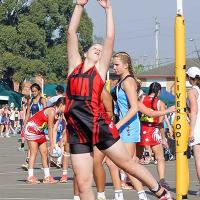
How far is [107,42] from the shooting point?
9578 millimetres

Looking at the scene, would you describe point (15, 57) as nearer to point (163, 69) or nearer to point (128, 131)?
point (163, 69)

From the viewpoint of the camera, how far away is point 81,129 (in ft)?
31.0

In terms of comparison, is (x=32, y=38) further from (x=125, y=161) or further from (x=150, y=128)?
(x=125, y=161)

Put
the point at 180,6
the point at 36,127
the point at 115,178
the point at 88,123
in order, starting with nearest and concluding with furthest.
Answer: the point at 88,123
the point at 180,6
the point at 115,178
the point at 36,127

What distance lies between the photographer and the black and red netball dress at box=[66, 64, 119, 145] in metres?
9.39

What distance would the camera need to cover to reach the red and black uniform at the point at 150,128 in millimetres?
15906

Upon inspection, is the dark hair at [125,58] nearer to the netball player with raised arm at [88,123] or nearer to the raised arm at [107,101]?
the raised arm at [107,101]

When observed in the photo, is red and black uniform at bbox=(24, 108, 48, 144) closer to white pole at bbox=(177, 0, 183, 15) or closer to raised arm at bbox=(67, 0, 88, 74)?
white pole at bbox=(177, 0, 183, 15)

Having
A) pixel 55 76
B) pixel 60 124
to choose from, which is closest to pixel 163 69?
pixel 55 76

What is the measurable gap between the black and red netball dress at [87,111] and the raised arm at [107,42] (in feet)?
0.33

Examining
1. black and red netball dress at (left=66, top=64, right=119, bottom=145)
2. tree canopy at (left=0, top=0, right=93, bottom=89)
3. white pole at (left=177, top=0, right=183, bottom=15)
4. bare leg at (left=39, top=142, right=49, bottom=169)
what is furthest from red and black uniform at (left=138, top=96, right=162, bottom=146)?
tree canopy at (left=0, top=0, right=93, bottom=89)

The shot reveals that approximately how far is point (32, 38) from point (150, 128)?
57.6 meters

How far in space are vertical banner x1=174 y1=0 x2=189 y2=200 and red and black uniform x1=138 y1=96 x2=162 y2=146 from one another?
3.88m

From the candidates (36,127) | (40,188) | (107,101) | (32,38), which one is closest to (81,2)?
(107,101)
